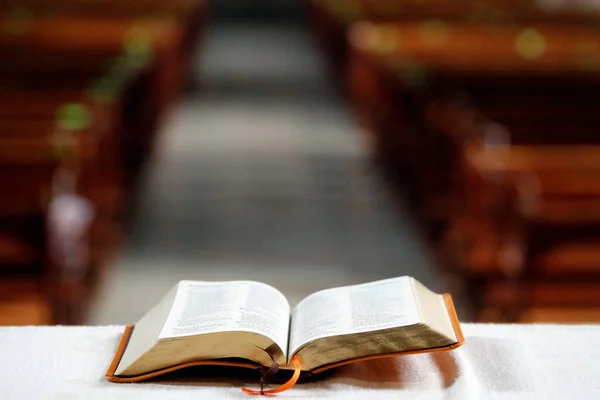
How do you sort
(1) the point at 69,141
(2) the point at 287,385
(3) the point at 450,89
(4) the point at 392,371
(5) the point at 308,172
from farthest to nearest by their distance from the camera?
(5) the point at 308,172
(3) the point at 450,89
(1) the point at 69,141
(4) the point at 392,371
(2) the point at 287,385

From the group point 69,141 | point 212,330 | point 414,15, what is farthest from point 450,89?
point 414,15

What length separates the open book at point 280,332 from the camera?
125 cm

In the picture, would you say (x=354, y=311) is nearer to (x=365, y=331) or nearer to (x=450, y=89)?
(x=365, y=331)

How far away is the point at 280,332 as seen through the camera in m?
1.30

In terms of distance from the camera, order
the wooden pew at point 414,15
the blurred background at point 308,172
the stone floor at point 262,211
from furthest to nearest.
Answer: the wooden pew at point 414,15
the stone floor at point 262,211
the blurred background at point 308,172


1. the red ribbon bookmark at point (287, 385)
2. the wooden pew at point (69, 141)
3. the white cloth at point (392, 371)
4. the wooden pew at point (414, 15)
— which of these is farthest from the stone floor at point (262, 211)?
the red ribbon bookmark at point (287, 385)

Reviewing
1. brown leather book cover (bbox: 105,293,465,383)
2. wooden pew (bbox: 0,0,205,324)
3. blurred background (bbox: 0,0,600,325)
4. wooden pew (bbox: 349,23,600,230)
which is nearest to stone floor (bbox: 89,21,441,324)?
blurred background (bbox: 0,0,600,325)

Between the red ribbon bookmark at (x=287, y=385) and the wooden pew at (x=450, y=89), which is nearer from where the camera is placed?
the red ribbon bookmark at (x=287, y=385)

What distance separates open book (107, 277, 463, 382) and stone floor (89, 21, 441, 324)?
1870mm

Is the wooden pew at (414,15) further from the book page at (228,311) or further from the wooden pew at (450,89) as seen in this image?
the book page at (228,311)

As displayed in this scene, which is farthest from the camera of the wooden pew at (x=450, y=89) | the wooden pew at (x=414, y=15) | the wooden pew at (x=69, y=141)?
the wooden pew at (x=414, y=15)

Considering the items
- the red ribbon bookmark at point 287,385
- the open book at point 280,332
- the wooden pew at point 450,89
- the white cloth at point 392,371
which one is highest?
the open book at point 280,332

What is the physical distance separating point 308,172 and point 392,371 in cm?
396

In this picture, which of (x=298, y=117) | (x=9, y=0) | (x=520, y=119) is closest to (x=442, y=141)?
(x=520, y=119)
